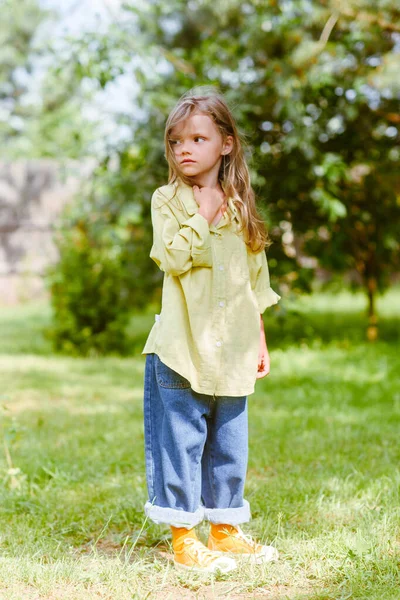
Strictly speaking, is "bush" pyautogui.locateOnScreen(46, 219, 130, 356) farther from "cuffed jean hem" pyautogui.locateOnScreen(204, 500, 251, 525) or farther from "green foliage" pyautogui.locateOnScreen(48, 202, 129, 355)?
"cuffed jean hem" pyautogui.locateOnScreen(204, 500, 251, 525)

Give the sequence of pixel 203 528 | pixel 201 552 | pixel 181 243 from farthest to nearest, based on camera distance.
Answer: pixel 203 528 → pixel 201 552 → pixel 181 243

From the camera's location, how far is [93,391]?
208 inches

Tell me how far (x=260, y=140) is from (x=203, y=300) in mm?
4935

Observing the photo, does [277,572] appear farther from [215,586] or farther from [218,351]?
[218,351]

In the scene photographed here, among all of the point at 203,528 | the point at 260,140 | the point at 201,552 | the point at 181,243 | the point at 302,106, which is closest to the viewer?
the point at 181,243

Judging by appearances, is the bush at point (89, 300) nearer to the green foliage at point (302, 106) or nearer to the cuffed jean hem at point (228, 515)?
the green foliage at point (302, 106)

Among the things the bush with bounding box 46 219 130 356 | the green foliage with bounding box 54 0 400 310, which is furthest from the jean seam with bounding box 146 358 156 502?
the bush with bounding box 46 219 130 356

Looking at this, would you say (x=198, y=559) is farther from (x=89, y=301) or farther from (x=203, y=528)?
(x=89, y=301)

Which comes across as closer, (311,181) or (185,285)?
(185,285)

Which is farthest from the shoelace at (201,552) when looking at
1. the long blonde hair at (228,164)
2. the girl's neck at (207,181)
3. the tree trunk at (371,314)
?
the tree trunk at (371,314)

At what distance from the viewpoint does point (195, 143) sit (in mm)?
2285

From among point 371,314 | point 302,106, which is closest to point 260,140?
point 302,106

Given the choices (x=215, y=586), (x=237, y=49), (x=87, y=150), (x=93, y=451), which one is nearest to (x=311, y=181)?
(x=237, y=49)

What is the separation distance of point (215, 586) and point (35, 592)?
52cm
